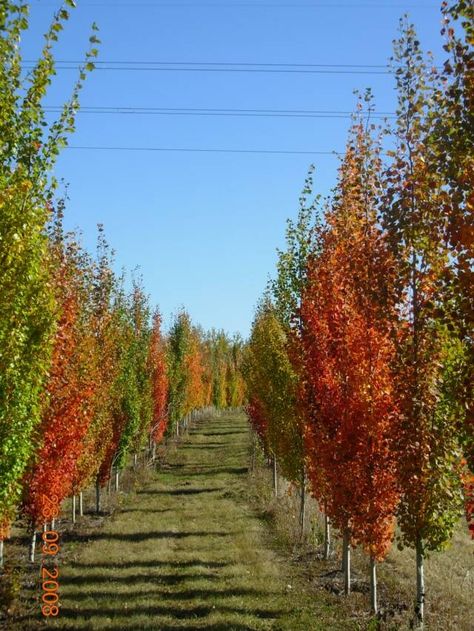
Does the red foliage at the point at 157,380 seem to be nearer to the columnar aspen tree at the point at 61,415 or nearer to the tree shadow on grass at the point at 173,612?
the columnar aspen tree at the point at 61,415

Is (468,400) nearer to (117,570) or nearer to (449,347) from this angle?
(449,347)

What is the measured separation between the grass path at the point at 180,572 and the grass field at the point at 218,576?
0.08ft

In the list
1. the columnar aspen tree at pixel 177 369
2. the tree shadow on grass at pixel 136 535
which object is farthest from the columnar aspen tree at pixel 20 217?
the columnar aspen tree at pixel 177 369

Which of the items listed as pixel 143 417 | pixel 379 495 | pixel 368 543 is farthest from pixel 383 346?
pixel 143 417

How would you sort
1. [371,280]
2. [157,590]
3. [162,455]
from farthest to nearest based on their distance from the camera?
[162,455] < [157,590] < [371,280]

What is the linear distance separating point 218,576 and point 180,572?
1.01m

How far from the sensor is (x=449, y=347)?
8125 millimetres

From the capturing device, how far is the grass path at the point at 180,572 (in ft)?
37.5

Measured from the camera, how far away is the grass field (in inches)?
448

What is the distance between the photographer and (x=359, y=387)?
10805mm

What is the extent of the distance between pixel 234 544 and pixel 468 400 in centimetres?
1346

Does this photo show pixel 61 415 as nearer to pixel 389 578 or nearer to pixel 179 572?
pixel 179 572

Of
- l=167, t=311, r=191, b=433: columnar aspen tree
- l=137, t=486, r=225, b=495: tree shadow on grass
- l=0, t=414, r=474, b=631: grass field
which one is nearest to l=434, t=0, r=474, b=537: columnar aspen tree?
l=0, t=414, r=474, b=631: grass field
